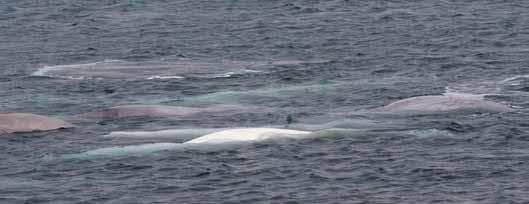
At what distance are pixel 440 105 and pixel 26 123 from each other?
1285 centimetres

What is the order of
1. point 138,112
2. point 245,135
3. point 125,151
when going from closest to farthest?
point 125,151 < point 245,135 < point 138,112

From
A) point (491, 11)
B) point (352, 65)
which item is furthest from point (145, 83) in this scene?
point (491, 11)

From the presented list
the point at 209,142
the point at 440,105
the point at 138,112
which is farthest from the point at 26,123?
the point at 440,105

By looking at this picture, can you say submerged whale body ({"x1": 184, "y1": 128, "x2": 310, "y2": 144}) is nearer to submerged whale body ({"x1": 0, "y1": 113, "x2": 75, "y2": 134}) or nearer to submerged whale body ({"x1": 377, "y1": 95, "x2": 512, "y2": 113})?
submerged whale body ({"x1": 377, "y1": 95, "x2": 512, "y2": 113})

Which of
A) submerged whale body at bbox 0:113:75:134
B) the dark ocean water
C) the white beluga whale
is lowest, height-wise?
the dark ocean water

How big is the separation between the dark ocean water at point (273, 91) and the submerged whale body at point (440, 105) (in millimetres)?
677

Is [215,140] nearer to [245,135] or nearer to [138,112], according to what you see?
[245,135]

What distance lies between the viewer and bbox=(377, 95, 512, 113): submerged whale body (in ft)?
158

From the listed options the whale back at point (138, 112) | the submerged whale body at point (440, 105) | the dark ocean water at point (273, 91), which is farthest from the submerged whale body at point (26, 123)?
the submerged whale body at point (440, 105)

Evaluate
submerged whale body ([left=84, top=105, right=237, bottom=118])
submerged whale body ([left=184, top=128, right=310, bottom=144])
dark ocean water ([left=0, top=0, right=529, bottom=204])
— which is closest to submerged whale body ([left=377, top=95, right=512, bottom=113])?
dark ocean water ([left=0, top=0, right=529, bottom=204])

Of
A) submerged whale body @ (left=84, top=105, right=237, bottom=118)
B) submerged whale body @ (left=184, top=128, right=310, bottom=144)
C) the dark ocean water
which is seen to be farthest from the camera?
submerged whale body @ (left=84, top=105, right=237, bottom=118)

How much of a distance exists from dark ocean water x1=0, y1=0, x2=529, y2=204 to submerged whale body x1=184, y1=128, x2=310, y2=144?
2.07 feet

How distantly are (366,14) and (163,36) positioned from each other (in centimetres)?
1117

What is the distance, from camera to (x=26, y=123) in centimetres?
4659
